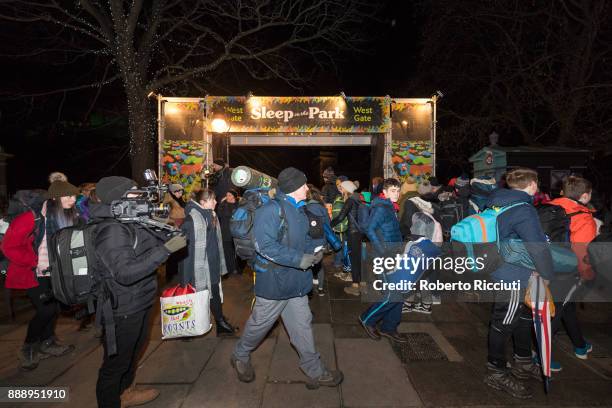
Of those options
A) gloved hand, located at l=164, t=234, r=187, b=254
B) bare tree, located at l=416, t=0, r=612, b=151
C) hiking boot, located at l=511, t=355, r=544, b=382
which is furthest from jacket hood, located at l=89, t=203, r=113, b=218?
bare tree, located at l=416, t=0, r=612, b=151

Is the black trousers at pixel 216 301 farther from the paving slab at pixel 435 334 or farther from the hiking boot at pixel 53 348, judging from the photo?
the paving slab at pixel 435 334

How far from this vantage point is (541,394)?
10.8ft

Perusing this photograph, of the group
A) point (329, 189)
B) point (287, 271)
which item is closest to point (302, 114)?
point (329, 189)

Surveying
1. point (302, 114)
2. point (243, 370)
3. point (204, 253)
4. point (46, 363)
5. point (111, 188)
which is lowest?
point (46, 363)

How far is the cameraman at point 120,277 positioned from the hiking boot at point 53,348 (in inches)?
74.5

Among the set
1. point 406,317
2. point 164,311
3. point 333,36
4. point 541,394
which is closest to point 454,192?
point 406,317

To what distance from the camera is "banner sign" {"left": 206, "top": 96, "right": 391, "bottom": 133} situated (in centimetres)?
A: 983

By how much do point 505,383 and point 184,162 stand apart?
8718 mm

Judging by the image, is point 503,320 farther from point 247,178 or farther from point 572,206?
point 247,178

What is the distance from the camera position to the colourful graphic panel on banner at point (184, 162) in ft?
31.8

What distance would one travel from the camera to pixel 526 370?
11.7ft

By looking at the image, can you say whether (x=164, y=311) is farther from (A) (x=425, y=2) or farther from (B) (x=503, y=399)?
(A) (x=425, y=2)

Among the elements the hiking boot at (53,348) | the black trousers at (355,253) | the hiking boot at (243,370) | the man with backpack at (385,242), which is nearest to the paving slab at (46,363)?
the hiking boot at (53,348)

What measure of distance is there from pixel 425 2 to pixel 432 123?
7.35m
